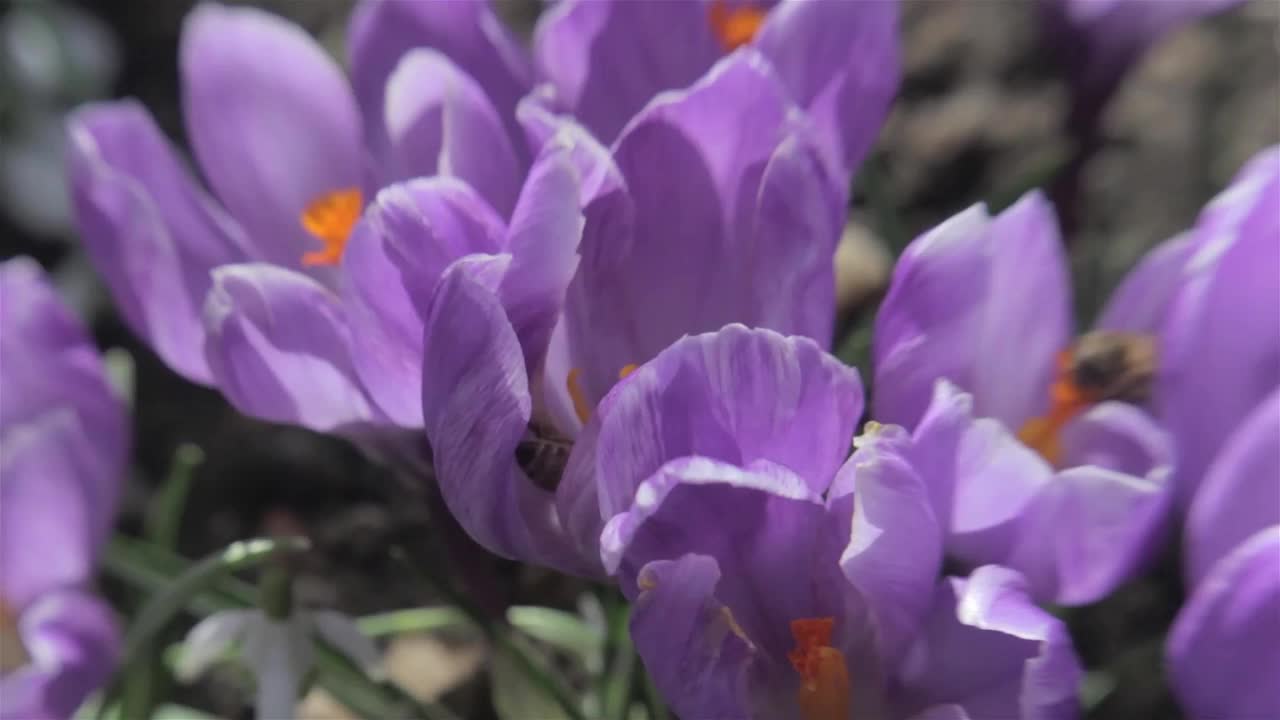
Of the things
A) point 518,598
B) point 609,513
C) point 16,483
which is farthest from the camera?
point 518,598

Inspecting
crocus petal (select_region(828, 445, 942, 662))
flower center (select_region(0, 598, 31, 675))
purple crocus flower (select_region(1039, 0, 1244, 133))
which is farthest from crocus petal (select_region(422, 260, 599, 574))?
purple crocus flower (select_region(1039, 0, 1244, 133))

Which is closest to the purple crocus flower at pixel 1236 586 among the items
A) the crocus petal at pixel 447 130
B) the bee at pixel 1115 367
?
the bee at pixel 1115 367

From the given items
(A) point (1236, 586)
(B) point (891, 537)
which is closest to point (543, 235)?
(B) point (891, 537)

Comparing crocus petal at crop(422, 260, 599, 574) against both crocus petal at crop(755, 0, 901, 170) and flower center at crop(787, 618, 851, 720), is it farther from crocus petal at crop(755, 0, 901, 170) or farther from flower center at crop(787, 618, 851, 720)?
crocus petal at crop(755, 0, 901, 170)

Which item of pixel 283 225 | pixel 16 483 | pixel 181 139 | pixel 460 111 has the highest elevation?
pixel 460 111

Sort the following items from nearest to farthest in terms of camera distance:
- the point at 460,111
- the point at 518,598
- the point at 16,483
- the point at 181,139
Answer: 1. the point at 460,111
2. the point at 16,483
3. the point at 518,598
4. the point at 181,139

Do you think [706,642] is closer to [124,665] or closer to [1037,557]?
[1037,557]

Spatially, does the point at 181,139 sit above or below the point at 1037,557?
below

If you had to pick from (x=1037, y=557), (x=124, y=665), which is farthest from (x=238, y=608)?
(x=1037, y=557)
